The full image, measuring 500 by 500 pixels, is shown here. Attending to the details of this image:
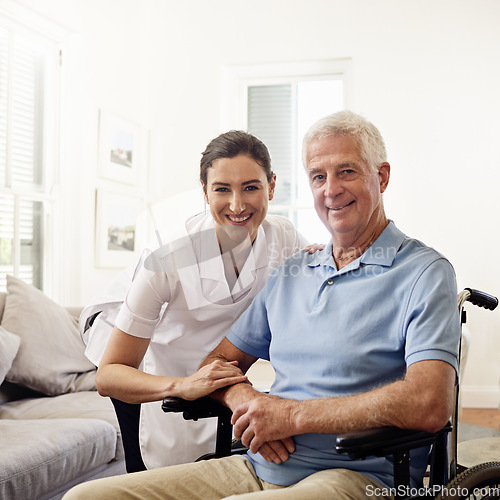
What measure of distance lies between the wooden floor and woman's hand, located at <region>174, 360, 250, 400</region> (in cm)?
287

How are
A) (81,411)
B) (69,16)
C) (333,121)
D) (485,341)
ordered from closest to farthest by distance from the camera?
(333,121) → (81,411) → (69,16) → (485,341)

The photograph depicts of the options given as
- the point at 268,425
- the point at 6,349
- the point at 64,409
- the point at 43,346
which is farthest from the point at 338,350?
the point at 43,346

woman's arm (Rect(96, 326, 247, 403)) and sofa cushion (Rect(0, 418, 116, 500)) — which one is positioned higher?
woman's arm (Rect(96, 326, 247, 403))

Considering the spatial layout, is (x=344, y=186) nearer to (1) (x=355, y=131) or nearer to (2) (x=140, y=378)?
(1) (x=355, y=131)

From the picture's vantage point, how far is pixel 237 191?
163 cm

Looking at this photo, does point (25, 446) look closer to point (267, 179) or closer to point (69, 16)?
point (267, 179)

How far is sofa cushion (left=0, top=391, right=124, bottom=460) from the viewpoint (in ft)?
7.50

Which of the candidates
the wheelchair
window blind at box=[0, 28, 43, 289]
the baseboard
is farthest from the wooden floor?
window blind at box=[0, 28, 43, 289]

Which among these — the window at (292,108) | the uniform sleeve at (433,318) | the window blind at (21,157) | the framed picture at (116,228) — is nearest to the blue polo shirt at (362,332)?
the uniform sleeve at (433,318)

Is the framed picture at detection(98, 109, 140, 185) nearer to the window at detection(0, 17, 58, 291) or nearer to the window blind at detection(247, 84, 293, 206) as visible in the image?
the window at detection(0, 17, 58, 291)

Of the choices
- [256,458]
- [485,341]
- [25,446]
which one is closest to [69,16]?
[25,446]

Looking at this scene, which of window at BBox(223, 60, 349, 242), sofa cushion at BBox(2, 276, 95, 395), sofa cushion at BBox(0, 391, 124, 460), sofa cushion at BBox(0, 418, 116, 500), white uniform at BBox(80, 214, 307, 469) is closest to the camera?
white uniform at BBox(80, 214, 307, 469)

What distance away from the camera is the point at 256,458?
54.3 inches

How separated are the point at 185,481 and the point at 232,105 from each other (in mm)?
3812
